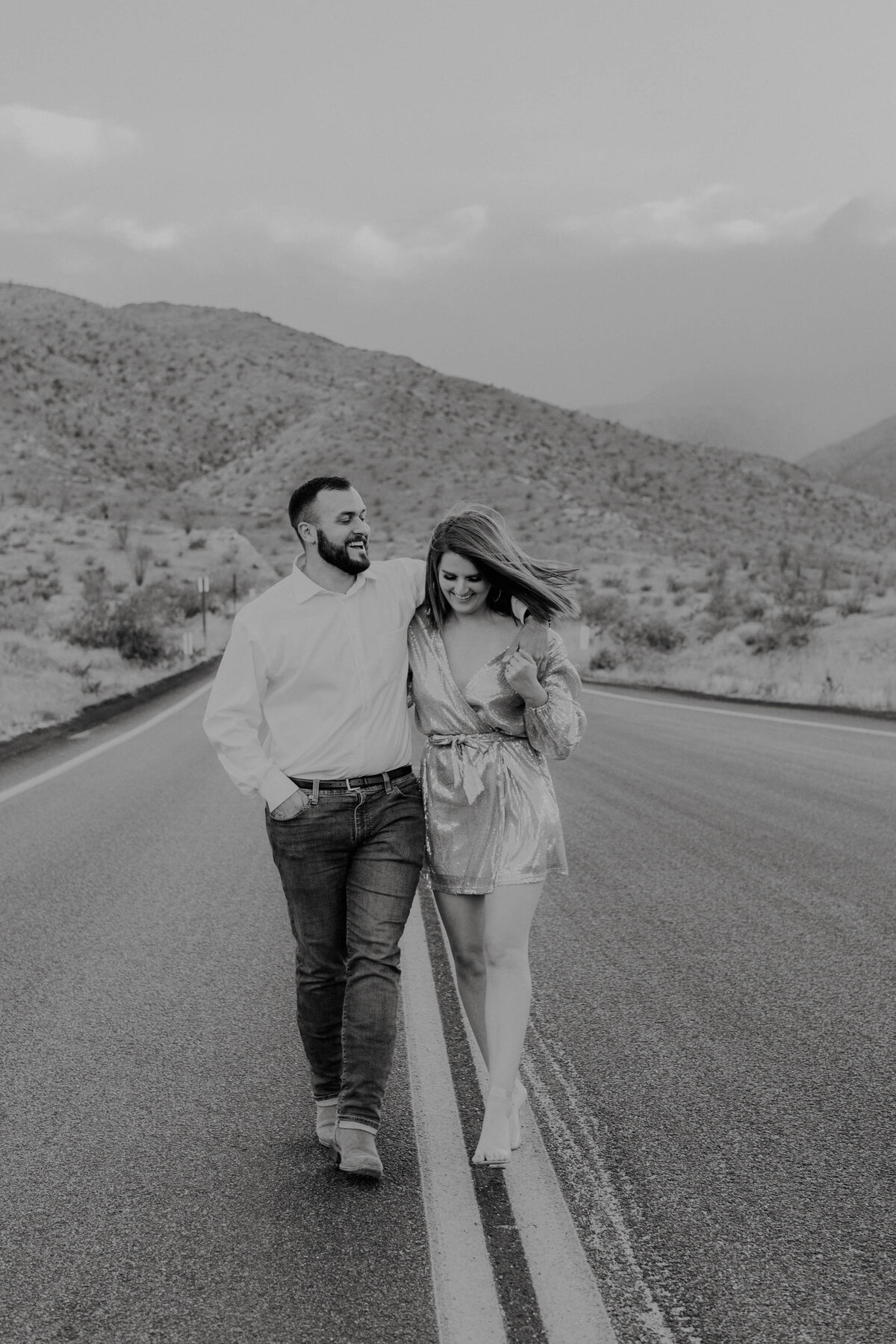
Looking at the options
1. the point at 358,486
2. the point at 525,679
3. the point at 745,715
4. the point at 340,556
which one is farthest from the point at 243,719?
the point at 358,486

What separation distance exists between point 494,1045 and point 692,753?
9991mm

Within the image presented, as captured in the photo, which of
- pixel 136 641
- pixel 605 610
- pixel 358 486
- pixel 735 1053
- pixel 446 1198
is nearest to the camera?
pixel 446 1198

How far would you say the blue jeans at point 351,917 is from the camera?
3.78 meters

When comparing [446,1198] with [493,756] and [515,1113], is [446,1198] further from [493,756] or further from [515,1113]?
[493,756]

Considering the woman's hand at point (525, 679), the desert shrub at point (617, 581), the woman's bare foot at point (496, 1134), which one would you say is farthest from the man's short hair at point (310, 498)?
the desert shrub at point (617, 581)

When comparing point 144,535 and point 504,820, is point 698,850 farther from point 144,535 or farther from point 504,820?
point 144,535

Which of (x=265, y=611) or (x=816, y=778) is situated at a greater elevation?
(x=265, y=611)

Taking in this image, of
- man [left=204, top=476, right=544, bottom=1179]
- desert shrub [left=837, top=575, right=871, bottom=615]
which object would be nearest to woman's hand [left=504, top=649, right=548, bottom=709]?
man [left=204, top=476, right=544, bottom=1179]

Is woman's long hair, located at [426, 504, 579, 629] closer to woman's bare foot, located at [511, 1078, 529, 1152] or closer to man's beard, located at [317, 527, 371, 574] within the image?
man's beard, located at [317, 527, 371, 574]

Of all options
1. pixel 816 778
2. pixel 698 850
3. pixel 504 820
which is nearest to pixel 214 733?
pixel 504 820

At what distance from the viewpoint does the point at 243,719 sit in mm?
3842

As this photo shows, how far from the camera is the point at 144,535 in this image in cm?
6281

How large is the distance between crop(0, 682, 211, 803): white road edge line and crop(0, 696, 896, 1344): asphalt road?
3237mm

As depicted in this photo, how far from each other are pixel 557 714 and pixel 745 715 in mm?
14749
